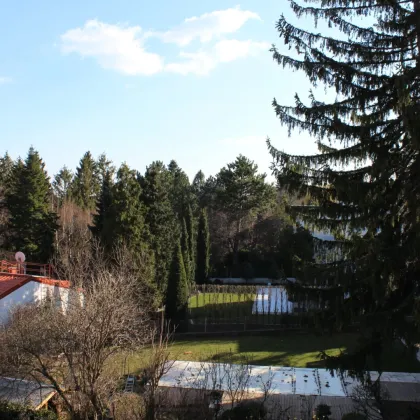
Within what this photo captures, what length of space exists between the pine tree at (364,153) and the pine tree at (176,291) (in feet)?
47.6

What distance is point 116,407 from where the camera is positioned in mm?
9055

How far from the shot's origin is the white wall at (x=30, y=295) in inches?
589

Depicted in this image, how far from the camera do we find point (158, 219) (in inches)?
973

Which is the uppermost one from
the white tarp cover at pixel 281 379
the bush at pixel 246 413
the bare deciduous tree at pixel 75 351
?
the bare deciduous tree at pixel 75 351

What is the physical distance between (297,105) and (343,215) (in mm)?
2391

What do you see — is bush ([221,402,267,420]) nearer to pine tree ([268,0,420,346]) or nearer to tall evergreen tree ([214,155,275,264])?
pine tree ([268,0,420,346])

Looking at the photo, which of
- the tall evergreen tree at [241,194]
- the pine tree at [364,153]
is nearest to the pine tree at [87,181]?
the tall evergreen tree at [241,194]

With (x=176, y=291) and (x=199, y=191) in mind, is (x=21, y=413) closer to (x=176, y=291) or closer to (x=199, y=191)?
(x=176, y=291)

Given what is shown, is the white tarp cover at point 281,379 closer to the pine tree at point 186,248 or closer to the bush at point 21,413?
the bush at point 21,413

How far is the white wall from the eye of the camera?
14963mm

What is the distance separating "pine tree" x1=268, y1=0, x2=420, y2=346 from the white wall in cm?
994

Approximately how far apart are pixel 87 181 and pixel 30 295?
40.6 m

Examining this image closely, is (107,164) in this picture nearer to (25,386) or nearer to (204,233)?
(204,233)

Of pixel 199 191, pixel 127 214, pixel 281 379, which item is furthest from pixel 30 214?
pixel 281 379
